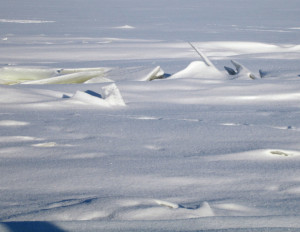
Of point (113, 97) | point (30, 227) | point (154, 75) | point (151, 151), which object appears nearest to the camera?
point (30, 227)

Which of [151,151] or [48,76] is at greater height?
[48,76]

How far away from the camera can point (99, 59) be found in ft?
17.8

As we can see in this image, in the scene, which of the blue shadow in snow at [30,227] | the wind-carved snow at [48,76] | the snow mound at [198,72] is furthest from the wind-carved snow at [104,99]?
the blue shadow in snow at [30,227]

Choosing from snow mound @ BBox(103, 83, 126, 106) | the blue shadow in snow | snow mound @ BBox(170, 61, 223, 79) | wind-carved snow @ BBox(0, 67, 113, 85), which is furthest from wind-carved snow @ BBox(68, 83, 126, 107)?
the blue shadow in snow

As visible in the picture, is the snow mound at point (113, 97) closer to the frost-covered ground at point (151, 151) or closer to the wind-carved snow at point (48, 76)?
the frost-covered ground at point (151, 151)

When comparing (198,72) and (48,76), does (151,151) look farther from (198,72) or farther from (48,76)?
(48,76)

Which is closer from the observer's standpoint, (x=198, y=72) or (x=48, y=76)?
(x=198, y=72)

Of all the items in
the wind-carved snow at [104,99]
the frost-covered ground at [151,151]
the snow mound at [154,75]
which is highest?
the snow mound at [154,75]

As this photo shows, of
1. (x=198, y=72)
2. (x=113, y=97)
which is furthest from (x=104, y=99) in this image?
(x=198, y=72)

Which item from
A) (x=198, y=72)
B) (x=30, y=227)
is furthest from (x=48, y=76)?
(x=30, y=227)

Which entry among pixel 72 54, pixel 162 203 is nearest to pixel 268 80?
pixel 162 203

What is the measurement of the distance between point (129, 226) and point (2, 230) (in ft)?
1.11

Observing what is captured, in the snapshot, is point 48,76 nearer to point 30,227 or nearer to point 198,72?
point 198,72

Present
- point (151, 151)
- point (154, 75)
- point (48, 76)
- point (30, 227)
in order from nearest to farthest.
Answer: point (30, 227) → point (151, 151) → point (154, 75) → point (48, 76)
